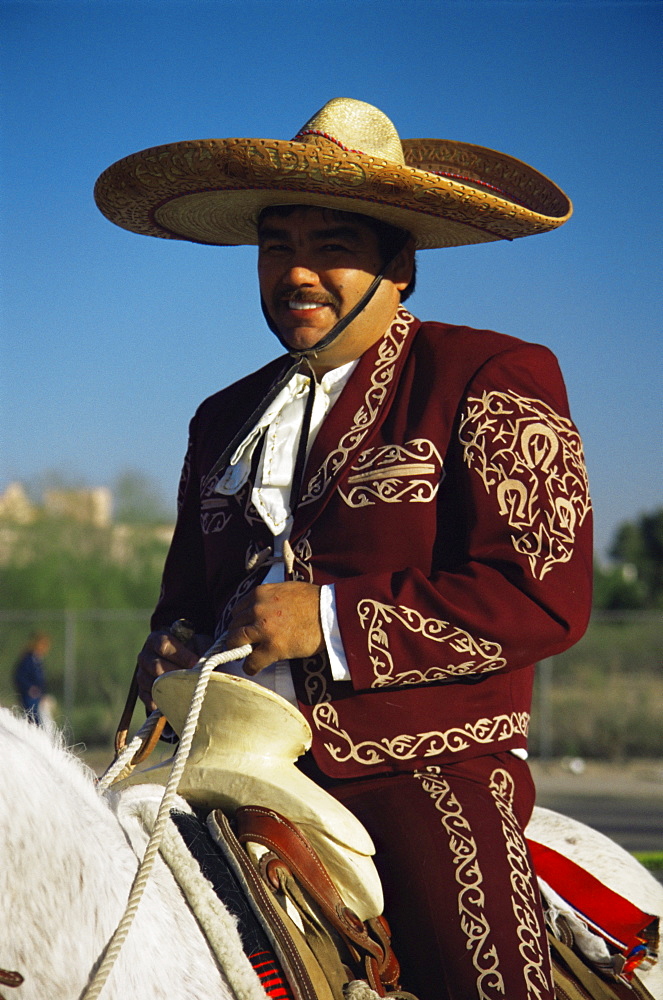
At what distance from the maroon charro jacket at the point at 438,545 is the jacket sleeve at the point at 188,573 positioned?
1.22 ft

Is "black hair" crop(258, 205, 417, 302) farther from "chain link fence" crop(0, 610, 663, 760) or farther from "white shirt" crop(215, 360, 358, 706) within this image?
"chain link fence" crop(0, 610, 663, 760)

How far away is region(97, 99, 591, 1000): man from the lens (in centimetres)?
230

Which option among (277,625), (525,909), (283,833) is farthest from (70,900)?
(525,909)

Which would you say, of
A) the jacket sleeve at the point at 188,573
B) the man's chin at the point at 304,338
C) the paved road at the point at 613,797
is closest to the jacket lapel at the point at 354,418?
the man's chin at the point at 304,338

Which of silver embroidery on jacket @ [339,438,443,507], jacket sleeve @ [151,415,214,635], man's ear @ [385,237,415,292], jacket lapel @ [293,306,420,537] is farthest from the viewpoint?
jacket sleeve @ [151,415,214,635]

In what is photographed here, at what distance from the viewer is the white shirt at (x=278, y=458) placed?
2.66 meters

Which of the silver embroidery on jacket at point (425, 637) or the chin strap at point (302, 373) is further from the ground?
the chin strap at point (302, 373)

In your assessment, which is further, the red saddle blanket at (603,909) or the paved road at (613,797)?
the paved road at (613,797)

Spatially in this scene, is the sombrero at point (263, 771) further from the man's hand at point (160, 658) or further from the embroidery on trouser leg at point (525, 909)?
the man's hand at point (160, 658)

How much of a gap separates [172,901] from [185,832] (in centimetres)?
20

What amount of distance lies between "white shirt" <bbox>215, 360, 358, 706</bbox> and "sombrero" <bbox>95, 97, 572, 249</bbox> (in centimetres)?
43

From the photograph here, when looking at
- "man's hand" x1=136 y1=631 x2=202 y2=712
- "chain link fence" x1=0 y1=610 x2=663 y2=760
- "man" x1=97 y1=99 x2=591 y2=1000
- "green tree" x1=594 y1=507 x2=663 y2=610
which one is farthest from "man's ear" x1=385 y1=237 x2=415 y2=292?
"green tree" x1=594 y1=507 x2=663 y2=610

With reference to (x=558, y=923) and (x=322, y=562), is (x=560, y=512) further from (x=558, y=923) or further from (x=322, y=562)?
(x=558, y=923)

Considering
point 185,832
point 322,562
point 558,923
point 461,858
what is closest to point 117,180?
point 322,562
